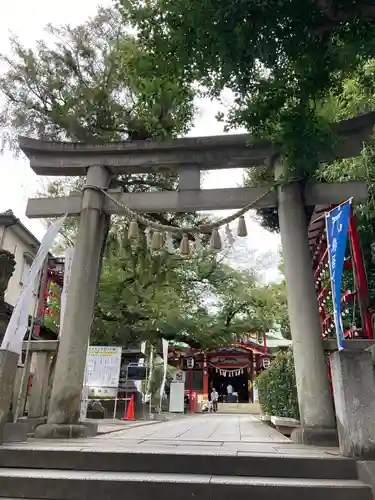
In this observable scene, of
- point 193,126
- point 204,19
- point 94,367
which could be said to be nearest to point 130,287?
point 94,367

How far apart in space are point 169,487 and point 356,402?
1983 mm

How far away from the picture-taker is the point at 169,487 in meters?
3.38

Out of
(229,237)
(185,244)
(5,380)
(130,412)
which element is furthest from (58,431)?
(130,412)

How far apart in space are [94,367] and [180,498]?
28.5 feet

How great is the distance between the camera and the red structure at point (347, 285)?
7426 millimetres

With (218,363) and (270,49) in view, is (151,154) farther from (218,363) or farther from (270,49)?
(218,363)

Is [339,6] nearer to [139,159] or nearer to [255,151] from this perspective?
[255,151]

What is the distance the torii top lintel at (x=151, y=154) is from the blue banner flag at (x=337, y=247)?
4.73 feet

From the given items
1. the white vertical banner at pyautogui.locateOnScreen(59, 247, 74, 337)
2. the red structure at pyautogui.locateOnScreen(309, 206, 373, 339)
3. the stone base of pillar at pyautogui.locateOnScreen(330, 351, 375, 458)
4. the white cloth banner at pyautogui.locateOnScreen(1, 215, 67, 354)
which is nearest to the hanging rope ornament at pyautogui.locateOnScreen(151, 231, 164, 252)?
the white vertical banner at pyautogui.locateOnScreen(59, 247, 74, 337)

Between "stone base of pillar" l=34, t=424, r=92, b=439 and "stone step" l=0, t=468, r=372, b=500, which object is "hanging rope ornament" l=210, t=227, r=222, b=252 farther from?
"stone step" l=0, t=468, r=372, b=500

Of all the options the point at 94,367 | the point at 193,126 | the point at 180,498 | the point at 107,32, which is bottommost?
the point at 180,498

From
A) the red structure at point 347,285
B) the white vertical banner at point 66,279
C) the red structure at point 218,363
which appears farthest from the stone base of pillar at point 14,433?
the red structure at point 218,363

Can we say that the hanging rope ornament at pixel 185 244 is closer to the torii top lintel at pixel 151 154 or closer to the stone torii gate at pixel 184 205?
the stone torii gate at pixel 184 205

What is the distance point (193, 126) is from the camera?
8.33 meters
